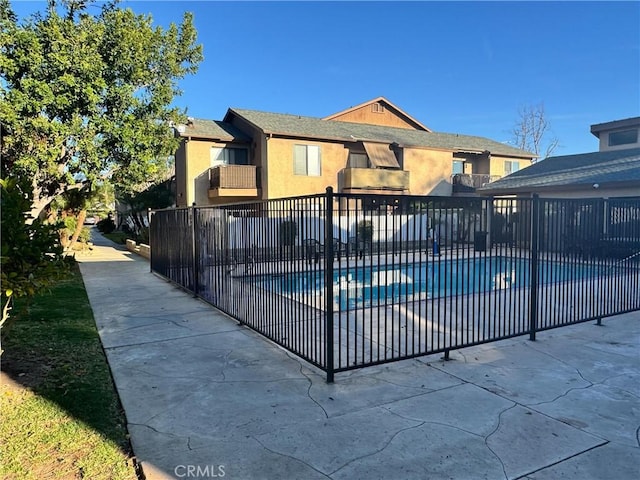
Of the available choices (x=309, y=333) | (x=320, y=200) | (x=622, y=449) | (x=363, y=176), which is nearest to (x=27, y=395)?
(x=309, y=333)

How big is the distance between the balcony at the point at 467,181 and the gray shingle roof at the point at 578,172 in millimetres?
3862

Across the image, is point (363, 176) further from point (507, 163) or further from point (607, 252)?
point (607, 252)

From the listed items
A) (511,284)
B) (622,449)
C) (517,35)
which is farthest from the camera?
(517,35)

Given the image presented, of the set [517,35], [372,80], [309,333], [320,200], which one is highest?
[372,80]

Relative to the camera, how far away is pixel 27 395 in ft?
13.8

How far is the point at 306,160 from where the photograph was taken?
22.9m

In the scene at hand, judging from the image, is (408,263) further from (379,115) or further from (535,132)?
(535,132)

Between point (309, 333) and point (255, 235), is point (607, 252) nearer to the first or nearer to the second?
point (309, 333)

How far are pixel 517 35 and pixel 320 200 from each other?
68.8 feet

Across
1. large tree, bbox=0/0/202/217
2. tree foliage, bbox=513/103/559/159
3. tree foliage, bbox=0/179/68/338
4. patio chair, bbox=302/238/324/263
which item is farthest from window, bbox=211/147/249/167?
tree foliage, bbox=513/103/559/159

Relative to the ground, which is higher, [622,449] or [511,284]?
[511,284]

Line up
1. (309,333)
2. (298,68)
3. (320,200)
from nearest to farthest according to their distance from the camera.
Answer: (320,200) < (309,333) < (298,68)

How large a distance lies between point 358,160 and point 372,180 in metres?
1.65

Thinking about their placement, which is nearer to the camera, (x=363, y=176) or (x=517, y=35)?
(x=517, y=35)
